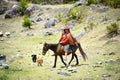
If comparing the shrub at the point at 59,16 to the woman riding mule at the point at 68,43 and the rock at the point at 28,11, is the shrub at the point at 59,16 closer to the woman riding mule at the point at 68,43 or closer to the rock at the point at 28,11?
the rock at the point at 28,11

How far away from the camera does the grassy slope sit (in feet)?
59.8

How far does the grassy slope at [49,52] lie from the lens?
59.8ft

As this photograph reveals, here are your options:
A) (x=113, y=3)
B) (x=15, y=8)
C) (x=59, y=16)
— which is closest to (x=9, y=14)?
(x=15, y=8)

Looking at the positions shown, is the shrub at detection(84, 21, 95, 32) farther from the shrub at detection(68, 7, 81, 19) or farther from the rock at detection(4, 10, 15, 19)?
the rock at detection(4, 10, 15, 19)

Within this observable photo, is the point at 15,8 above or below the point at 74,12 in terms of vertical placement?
above

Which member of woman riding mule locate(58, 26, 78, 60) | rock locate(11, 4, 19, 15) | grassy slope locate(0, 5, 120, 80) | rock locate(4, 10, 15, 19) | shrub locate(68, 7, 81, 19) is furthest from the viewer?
rock locate(11, 4, 19, 15)

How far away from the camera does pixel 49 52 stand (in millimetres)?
30547

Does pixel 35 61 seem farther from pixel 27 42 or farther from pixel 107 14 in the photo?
pixel 107 14

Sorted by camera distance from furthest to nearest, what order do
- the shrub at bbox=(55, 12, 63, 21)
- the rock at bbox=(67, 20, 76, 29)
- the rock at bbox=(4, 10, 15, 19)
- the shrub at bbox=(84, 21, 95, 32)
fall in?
the rock at bbox=(4, 10, 15, 19) < the shrub at bbox=(55, 12, 63, 21) < the rock at bbox=(67, 20, 76, 29) < the shrub at bbox=(84, 21, 95, 32)

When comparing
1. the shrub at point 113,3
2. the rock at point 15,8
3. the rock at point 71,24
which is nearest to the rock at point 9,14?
the rock at point 15,8

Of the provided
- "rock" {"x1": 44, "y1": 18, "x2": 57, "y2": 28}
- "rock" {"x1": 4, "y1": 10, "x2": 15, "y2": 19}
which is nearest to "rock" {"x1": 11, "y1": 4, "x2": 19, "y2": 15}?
"rock" {"x1": 4, "y1": 10, "x2": 15, "y2": 19}

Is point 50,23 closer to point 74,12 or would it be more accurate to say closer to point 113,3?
point 74,12

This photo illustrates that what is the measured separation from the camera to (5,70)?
772 inches

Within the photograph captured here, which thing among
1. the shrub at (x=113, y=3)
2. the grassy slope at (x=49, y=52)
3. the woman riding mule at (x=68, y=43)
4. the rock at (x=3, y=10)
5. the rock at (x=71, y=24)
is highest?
the shrub at (x=113, y=3)
